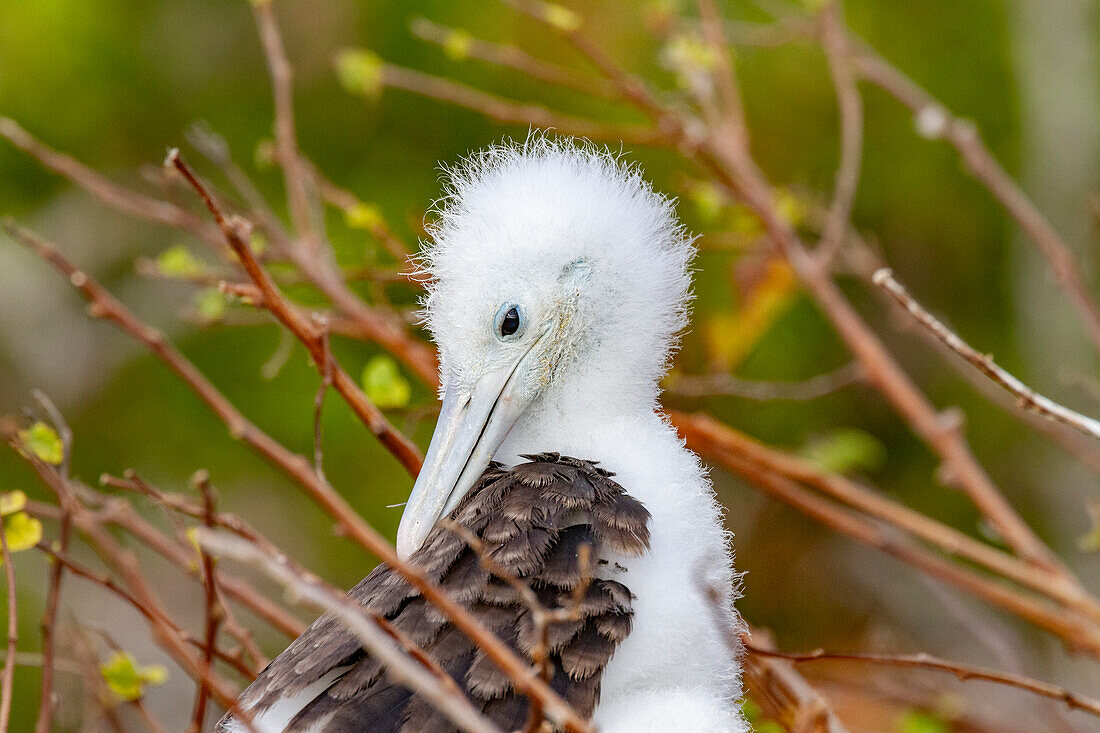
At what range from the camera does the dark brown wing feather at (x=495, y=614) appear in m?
0.81

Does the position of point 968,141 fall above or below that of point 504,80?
below

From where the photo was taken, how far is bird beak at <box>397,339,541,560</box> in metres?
1.01

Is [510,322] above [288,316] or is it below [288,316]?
above

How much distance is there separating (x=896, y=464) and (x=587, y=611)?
9.32 ft

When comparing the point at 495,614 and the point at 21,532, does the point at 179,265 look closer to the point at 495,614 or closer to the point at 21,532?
the point at 21,532

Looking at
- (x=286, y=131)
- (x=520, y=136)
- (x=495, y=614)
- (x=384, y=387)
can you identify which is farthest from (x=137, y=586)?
(x=520, y=136)

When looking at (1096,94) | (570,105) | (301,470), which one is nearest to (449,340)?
(301,470)

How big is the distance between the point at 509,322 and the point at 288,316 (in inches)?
10.2

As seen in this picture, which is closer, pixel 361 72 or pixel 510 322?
pixel 510 322

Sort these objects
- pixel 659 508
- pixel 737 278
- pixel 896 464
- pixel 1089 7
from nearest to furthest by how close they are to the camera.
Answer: pixel 659 508
pixel 737 278
pixel 1089 7
pixel 896 464

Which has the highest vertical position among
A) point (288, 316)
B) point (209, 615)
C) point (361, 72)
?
point (361, 72)

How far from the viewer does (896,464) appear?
11.4 ft

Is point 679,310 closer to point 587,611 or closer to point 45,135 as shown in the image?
point 587,611

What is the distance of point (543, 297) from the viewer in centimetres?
114
